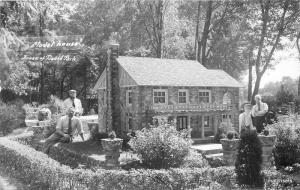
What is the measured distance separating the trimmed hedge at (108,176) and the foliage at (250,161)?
0.75 meters

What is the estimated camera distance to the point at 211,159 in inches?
843

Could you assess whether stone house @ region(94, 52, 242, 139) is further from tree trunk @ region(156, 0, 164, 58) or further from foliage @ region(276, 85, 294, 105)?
tree trunk @ region(156, 0, 164, 58)

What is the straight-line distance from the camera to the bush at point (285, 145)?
60.5ft

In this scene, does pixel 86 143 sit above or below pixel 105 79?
below

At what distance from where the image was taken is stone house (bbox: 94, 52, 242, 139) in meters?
28.6

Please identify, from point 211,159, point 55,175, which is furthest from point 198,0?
point 55,175

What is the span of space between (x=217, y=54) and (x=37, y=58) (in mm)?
23367

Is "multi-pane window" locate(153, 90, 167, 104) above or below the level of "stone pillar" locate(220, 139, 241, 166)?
above

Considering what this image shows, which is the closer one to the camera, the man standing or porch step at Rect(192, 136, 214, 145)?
the man standing

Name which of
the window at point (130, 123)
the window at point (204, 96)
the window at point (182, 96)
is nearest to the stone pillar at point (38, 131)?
the window at point (130, 123)

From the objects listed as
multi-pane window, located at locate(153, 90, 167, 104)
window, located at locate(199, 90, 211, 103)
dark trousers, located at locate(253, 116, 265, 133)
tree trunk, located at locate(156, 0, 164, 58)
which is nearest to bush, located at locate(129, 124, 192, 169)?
dark trousers, located at locate(253, 116, 265, 133)

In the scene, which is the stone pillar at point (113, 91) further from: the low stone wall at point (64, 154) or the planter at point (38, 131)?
the planter at point (38, 131)

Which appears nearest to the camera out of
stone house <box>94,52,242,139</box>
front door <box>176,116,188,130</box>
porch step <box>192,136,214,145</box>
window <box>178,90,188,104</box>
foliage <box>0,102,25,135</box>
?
stone house <box>94,52,242,139</box>

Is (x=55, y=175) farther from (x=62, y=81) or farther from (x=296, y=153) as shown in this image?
(x=62, y=81)
